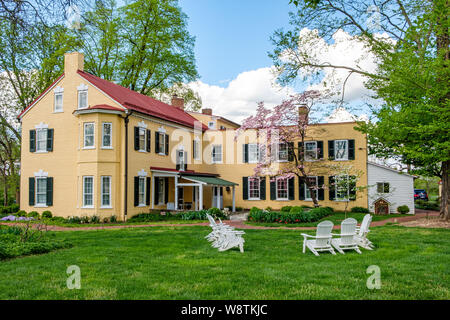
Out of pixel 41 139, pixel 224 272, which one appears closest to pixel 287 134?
pixel 41 139

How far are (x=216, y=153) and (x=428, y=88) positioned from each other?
16411 millimetres

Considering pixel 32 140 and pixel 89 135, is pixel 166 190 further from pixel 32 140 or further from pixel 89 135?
pixel 32 140

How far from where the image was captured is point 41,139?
2305cm

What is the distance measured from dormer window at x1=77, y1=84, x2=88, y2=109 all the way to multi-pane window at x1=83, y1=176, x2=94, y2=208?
4233 millimetres

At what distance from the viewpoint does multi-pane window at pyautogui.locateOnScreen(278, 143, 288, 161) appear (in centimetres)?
2694

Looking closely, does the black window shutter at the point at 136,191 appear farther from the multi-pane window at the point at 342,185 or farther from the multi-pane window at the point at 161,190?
the multi-pane window at the point at 342,185

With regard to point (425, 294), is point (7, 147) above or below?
above

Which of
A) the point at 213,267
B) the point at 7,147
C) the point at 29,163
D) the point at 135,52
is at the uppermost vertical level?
the point at 135,52

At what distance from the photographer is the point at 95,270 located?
752 centimetres

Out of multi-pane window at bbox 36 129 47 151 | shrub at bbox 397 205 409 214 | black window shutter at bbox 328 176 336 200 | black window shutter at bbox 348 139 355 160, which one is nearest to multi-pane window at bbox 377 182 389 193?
shrub at bbox 397 205 409 214

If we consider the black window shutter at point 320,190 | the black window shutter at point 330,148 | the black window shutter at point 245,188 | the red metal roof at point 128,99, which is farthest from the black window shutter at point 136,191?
the black window shutter at point 330,148
